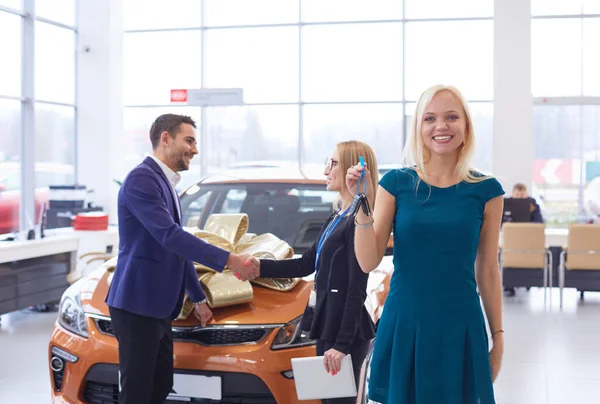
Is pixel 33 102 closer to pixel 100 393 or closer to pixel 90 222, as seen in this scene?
pixel 90 222

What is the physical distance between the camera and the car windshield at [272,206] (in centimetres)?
404

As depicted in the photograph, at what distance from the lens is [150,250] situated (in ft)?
9.39

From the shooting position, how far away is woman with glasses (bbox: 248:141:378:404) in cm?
250

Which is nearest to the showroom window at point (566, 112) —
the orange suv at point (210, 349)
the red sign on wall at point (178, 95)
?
the red sign on wall at point (178, 95)

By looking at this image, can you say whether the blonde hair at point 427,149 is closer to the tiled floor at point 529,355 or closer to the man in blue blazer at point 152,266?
the man in blue blazer at point 152,266

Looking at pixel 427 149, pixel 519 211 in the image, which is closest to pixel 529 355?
pixel 519 211

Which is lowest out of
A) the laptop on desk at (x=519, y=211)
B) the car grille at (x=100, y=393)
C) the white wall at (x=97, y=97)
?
the car grille at (x=100, y=393)

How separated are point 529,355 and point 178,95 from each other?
33.0 feet

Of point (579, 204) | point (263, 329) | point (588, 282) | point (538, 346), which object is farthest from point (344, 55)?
point (263, 329)

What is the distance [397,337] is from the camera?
6.55ft

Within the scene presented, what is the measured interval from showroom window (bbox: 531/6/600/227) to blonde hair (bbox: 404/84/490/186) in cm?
1177

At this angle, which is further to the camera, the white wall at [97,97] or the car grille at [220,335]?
the white wall at [97,97]

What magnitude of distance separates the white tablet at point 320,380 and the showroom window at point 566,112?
11457 millimetres

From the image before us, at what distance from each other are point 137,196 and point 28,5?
1114cm
